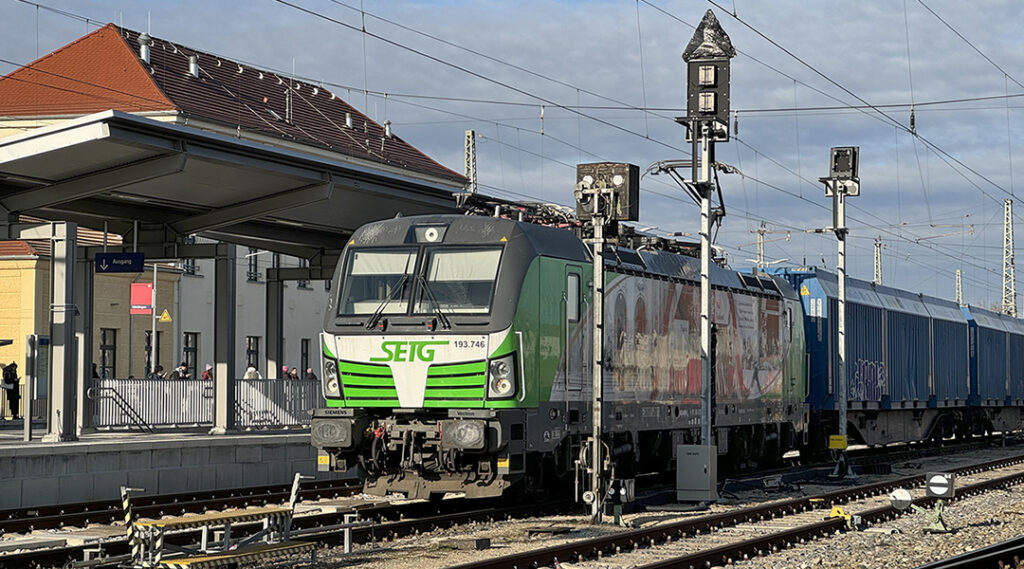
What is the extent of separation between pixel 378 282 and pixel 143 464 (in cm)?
499

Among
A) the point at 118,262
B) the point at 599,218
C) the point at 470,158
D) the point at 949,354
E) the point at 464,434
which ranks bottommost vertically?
the point at 464,434

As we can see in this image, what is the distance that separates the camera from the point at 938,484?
15633mm

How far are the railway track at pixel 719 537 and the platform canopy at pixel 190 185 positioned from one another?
26.5ft

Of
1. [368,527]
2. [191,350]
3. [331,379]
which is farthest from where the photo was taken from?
[191,350]

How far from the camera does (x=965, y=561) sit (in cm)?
1227

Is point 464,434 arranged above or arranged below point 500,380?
below

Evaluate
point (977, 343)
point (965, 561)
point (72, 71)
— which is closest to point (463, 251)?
point (965, 561)

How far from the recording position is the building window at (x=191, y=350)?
45.9m

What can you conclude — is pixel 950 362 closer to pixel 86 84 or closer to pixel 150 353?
pixel 150 353

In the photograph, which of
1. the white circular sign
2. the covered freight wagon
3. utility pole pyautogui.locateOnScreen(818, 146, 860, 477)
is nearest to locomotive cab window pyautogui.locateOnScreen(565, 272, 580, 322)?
the white circular sign

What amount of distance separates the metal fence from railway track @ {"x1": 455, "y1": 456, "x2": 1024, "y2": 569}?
846 centimetres

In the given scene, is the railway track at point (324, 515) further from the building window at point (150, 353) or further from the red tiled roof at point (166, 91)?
the red tiled roof at point (166, 91)

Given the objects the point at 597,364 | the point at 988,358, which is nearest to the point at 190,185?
the point at 597,364

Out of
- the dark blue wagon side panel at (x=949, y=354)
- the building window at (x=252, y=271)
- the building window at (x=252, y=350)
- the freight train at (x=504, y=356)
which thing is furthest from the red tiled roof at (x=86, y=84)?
the freight train at (x=504, y=356)
